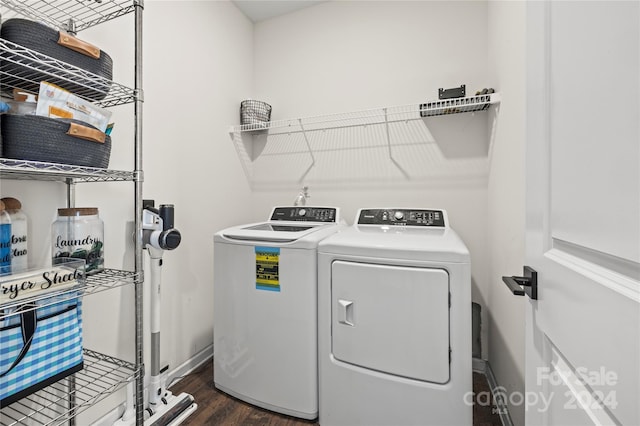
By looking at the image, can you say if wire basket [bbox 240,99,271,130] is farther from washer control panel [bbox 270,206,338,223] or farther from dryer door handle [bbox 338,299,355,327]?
dryer door handle [bbox 338,299,355,327]

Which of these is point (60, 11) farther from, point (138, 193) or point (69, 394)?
point (69, 394)

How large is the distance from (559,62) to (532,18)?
0.25 m

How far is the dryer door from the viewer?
4.11 ft

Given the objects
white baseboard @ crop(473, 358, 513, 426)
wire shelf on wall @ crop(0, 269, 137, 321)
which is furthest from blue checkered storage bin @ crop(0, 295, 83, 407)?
white baseboard @ crop(473, 358, 513, 426)

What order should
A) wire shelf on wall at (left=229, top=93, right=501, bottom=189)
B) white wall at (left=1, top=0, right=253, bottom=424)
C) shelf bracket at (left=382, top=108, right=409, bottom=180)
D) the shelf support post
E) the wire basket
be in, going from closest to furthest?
the shelf support post, white wall at (left=1, top=0, right=253, bottom=424), wire shelf on wall at (left=229, top=93, right=501, bottom=189), shelf bracket at (left=382, top=108, right=409, bottom=180), the wire basket

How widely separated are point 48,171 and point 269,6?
2304mm

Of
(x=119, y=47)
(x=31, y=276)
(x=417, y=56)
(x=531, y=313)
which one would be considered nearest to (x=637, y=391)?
(x=531, y=313)

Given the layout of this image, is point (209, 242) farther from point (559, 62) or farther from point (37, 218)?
point (559, 62)

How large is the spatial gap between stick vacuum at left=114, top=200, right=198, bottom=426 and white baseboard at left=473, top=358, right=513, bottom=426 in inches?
64.6

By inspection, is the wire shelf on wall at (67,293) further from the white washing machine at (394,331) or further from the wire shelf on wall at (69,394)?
the white washing machine at (394,331)

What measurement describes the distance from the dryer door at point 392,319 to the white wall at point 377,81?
3.21ft

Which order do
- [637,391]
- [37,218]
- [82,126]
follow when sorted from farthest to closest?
[37,218] < [82,126] < [637,391]

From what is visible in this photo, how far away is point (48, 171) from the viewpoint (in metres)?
0.89

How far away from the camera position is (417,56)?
214cm
